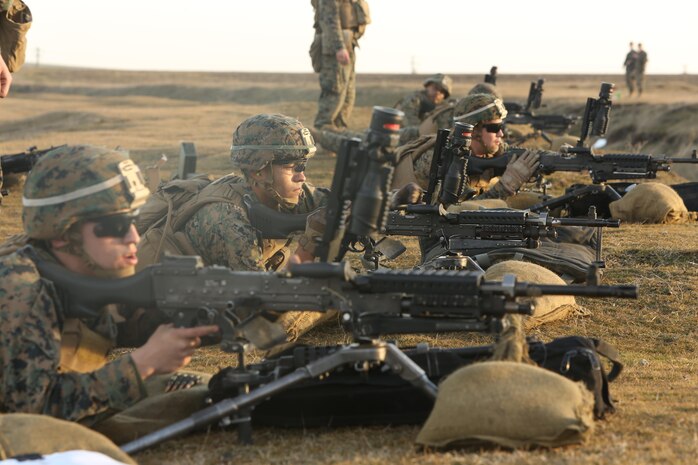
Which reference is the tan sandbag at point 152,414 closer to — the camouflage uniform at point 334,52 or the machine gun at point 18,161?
the machine gun at point 18,161

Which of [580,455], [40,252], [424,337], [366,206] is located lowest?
[424,337]

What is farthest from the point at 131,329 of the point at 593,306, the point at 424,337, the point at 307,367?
the point at 593,306

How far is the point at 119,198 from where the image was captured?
15.9 feet

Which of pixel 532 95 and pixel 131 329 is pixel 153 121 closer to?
pixel 532 95

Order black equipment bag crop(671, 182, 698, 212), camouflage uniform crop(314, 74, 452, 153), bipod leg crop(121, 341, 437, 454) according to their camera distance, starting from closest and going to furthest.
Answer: bipod leg crop(121, 341, 437, 454)
black equipment bag crop(671, 182, 698, 212)
camouflage uniform crop(314, 74, 452, 153)

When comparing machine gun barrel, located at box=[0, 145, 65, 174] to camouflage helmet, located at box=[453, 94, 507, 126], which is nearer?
machine gun barrel, located at box=[0, 145, 65, 174]

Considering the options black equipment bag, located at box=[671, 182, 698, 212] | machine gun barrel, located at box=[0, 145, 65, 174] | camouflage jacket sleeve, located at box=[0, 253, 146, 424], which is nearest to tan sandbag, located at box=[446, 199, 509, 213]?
black equipment bag, located at box=[671, 182, 698, 212]

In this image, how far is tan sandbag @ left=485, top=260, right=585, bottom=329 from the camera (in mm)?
7949

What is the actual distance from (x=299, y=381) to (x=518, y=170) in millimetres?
6779

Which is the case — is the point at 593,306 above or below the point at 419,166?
below

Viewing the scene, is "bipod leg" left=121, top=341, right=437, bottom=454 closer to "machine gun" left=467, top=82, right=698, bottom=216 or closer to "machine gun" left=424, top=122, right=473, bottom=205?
"machine gun" left=424, top=122, right=473, bottom=205

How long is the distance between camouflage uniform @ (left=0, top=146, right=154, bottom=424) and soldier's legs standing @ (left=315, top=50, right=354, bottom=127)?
14.3m

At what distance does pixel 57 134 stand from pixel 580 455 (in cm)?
2421

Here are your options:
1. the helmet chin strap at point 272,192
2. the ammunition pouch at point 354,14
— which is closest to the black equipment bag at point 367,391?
the helmet chin strap at point 272,192
